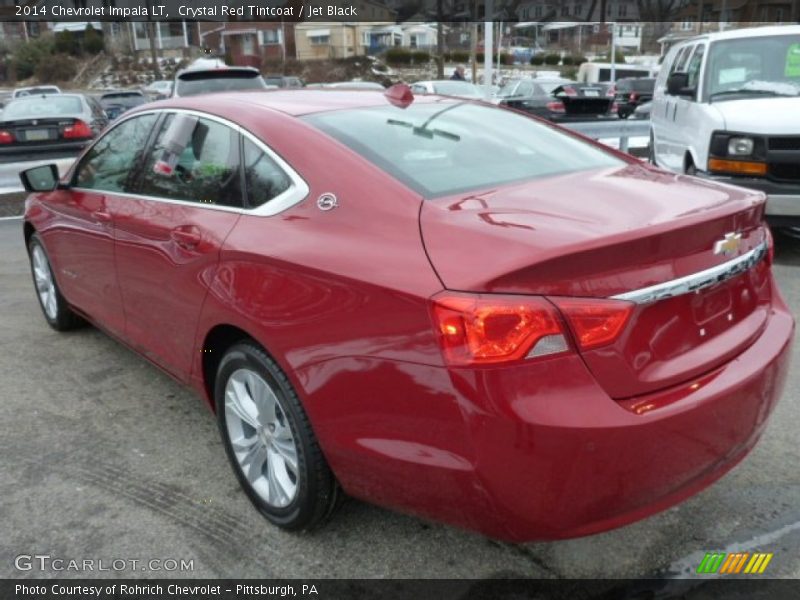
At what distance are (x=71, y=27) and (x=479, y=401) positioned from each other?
90065 mm

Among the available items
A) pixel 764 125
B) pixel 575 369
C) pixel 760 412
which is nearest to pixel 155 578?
pixel 575 369

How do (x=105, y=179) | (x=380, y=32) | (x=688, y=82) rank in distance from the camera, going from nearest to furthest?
(x=105, y=179)
(x=688, y=82)
(x=380, y=32)

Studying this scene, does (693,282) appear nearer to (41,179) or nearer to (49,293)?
(41,179)

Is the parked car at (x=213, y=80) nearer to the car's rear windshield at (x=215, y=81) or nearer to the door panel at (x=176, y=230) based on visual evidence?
the car's rear windshield at (x=215, y=81)

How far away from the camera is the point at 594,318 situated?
1949 millimetres

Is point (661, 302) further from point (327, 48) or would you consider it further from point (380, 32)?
point (380, 32)

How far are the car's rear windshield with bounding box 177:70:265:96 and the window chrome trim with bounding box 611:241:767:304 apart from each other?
10.8 meters

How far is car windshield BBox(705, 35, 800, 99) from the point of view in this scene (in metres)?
6.59

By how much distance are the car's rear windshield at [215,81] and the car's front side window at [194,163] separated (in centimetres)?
918

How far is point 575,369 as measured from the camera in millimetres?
1928

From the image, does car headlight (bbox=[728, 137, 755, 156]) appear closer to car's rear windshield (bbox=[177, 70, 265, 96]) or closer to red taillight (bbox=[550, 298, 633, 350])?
red taillight (bbox=[550, 298, 633, 350])

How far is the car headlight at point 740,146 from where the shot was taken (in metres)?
5.93

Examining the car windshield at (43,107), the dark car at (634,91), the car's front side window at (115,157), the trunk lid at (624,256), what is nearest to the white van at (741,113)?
the trunk lid at (624,256)

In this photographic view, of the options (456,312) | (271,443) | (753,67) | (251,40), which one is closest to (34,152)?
(753,67)
